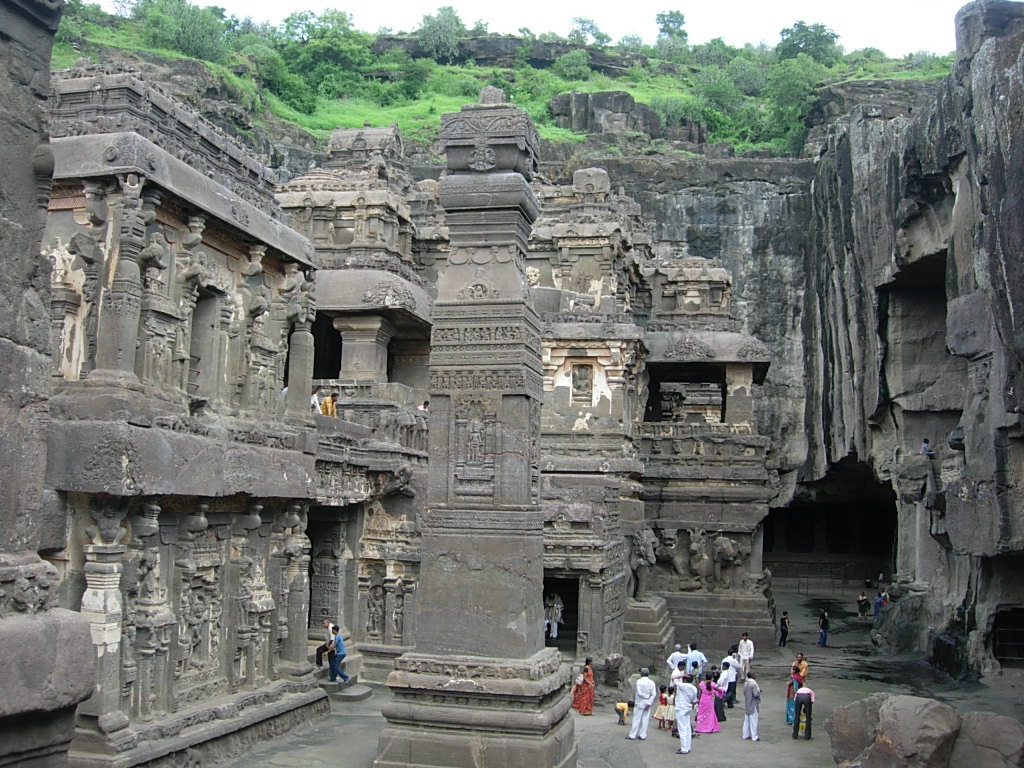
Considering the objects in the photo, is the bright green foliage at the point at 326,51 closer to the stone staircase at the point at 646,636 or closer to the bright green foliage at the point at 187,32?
the bright green foliage at the point at 187,32

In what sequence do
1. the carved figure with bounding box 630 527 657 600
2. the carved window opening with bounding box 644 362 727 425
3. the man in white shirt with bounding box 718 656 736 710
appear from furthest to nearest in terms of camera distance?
1. the carved window opening with bounding box 644 362 727 425
2. the carved figure with bounding box 630 527 657 600
3. the man in white shirt with bounding box 718 656 736 710

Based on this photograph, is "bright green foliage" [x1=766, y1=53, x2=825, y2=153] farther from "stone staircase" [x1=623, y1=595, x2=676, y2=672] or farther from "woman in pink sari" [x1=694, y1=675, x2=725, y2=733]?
"woman in pink sari" [x1=694, y1=675, x2=725, y2=733]

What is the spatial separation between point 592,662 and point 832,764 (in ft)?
15.2

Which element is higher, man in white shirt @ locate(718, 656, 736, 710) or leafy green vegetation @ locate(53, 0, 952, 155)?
leafy green vegetation @ locate(53, 0, 952, 155)

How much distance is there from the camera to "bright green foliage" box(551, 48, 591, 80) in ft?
243

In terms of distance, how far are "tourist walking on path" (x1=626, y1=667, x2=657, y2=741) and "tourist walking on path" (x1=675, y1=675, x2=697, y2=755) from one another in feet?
1.27

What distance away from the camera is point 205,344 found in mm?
12133

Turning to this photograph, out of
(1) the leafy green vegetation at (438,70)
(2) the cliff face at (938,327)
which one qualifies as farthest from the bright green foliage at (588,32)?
(2) the cliff face at (938,327)

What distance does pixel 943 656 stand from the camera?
20750mm

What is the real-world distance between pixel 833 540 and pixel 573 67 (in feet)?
148

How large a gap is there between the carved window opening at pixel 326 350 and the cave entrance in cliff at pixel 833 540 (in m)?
24.0

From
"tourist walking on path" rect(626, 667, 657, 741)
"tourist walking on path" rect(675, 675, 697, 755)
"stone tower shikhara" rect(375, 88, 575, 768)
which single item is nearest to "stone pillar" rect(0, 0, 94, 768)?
"stone tower shikhara" rect(375, 88, 575, 768)

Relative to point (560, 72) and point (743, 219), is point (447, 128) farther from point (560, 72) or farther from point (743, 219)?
point (560, 72)

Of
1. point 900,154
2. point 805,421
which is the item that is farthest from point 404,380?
point 805,421
